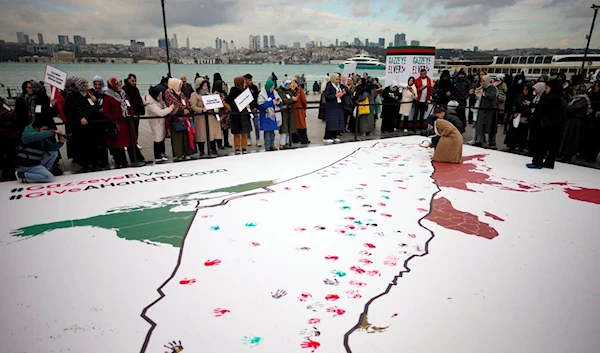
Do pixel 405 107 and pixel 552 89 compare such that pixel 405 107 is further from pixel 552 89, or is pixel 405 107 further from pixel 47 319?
pixel 47 319

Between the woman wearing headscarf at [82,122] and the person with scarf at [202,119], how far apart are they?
1743 millimetres

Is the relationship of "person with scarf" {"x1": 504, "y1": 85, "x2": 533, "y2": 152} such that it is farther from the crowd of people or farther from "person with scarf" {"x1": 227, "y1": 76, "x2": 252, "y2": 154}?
"person with scarf" {"x1": 227, "y1": 76, "x2": 252, "y2": 154}

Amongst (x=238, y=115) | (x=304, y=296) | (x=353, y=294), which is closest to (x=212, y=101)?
(x=238, y=115)

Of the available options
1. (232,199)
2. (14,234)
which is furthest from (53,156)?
(232,199)

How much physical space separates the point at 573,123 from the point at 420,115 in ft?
12.4

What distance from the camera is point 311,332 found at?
7.55 ft

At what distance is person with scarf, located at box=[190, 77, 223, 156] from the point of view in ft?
23.2

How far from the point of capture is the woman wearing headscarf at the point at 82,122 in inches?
235

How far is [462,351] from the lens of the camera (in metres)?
2.13

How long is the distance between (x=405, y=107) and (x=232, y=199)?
6456mm

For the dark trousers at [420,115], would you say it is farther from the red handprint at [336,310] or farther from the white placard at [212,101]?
the red handprint at [336,310]

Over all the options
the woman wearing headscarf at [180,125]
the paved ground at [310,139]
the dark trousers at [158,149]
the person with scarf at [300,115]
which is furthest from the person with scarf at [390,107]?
the dark trousers at [158,149]

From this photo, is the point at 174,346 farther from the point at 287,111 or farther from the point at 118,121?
the point at 287,111

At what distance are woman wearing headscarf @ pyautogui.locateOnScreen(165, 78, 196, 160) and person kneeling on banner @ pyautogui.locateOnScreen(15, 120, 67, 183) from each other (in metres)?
1.79
